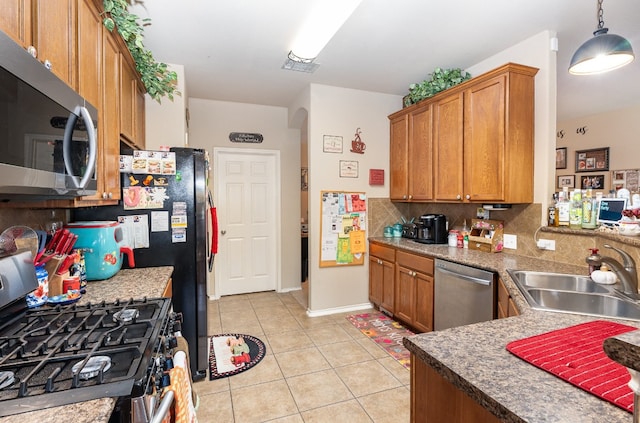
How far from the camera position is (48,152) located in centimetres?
103

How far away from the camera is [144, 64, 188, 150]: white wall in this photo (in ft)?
10.0

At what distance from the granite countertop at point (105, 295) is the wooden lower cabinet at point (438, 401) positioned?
902 millimetres

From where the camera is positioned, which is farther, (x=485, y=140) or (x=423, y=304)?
(x=423, y=304)

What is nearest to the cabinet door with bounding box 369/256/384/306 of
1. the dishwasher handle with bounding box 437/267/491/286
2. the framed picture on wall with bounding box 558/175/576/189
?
the dishwasher handle with bounding box 437/267/491/286

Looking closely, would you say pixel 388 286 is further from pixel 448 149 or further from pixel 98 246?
pixel 98 246

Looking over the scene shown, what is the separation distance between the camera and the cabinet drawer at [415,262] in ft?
9.66

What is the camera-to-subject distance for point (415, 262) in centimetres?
311

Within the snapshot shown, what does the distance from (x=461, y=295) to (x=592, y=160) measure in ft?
14.2

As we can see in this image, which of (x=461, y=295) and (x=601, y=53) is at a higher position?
(x=601, y=53)

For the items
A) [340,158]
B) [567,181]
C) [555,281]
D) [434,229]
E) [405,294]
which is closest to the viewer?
[555,281]

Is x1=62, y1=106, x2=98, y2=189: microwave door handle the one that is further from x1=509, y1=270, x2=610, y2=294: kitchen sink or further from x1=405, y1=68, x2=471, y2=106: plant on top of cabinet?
x1=405, y1=68, x2=471, y2=106: plant on top of cabinet

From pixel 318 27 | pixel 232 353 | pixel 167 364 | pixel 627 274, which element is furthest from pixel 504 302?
pixel 318 27

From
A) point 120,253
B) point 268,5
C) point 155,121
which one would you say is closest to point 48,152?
point 120,253

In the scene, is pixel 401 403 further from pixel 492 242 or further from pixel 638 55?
pixel 638 55
